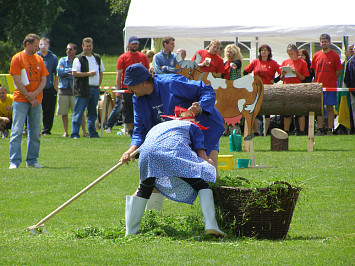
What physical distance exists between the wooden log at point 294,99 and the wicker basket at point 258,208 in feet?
25.0

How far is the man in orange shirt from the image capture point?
10516 millimetres

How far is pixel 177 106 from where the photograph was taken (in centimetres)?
590

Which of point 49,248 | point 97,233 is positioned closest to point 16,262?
point 49,248

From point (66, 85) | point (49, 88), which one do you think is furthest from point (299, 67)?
point (49, 88)

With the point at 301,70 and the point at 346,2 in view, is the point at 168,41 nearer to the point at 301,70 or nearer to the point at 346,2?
the point at 301,70

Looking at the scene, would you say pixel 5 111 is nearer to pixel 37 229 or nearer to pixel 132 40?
pixel 132 40

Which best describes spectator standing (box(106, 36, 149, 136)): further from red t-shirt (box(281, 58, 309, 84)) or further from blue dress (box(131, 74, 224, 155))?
blue dress (box(131, 74, 224, 155))

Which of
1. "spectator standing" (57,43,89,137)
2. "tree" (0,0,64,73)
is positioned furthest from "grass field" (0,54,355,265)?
"tree" (0,0,64,73)

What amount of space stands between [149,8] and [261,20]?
116 inches

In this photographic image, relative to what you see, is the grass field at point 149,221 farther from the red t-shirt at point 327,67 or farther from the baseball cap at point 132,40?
the baseball cap at point 132,40

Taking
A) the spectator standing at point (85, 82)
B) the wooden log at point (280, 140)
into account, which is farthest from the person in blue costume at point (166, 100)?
the spectator standing at point (85, 82)

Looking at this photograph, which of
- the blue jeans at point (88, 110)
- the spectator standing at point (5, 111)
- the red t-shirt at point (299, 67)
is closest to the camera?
the blue jeans at point (88, 110)

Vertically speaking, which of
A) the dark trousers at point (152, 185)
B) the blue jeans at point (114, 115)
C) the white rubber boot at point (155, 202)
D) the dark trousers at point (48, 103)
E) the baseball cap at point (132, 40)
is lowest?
the blue jeans at point (114, 115)

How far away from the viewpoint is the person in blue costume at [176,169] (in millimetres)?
5406
